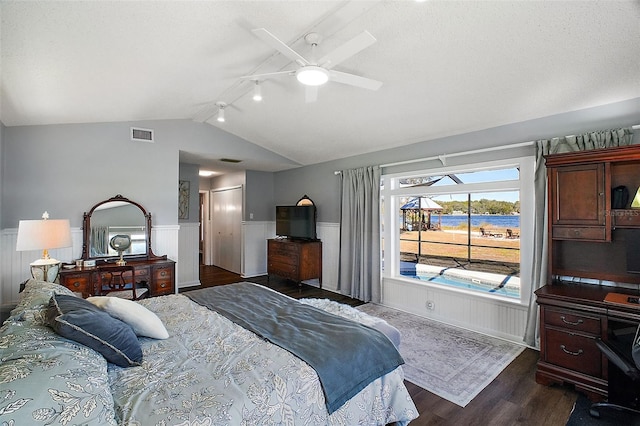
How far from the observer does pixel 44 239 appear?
8.54 feet

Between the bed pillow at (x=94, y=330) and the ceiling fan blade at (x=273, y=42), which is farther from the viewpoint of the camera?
the ceiling fan blade at (x=273, y=42)

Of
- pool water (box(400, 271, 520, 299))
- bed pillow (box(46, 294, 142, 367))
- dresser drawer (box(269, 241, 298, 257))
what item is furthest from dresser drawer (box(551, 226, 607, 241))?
dresser drawer (box(269, 241, 298, 257))

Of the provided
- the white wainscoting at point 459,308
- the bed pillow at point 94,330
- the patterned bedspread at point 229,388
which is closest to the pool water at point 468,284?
the white wainscoting at point 459,308

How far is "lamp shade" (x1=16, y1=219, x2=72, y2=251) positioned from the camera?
2541 mm

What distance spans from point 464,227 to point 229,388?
3.63 metres

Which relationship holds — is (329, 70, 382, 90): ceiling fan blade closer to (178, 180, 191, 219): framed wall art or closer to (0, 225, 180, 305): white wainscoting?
(0, 225, 180, 305): white wainscoting

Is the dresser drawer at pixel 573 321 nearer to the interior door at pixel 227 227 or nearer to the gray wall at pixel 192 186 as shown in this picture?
the interior door at pixel 227 227

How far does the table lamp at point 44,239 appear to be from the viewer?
2.55 meters

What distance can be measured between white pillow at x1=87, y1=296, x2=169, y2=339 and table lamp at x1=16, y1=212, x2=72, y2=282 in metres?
1.30

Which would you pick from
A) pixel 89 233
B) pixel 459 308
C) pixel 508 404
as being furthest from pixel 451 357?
pixel 89 233

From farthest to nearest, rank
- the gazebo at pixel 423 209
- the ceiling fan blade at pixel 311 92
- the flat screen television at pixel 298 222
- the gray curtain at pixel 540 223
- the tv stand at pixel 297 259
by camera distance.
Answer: the flat screen television at pixel 298 222 → the tv stand at pixel 297 259 → the gazebo at pixel 423 209 → the gray curtain at pixel 540 223 → the ceiling fan blade at pixel 311 92

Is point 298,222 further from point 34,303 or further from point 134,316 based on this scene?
point 34,303

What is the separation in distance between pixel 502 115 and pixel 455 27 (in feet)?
4.76

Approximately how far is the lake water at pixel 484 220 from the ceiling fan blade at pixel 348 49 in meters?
2.71
